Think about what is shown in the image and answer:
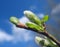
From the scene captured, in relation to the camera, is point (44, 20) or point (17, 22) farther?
point (44, 20)

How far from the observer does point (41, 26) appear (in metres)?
1.33

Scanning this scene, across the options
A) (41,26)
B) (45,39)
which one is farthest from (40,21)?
(45,39)

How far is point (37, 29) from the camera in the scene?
128 centimetres

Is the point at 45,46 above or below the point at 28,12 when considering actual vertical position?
below

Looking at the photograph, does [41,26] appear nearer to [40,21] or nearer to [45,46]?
[40,21]

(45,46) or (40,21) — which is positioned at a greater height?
(40,21)

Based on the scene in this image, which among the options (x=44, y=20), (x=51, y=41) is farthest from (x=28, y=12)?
(x=51, y=41)

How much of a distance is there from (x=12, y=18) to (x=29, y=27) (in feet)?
0.45

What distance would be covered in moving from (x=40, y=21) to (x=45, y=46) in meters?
0.19

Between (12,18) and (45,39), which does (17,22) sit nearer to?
(12,18)

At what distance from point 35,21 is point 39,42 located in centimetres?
16

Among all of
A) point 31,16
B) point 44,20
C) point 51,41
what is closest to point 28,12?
point 31,16

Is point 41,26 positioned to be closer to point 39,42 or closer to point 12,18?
point 39,42

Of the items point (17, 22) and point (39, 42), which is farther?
point (39, 42)
